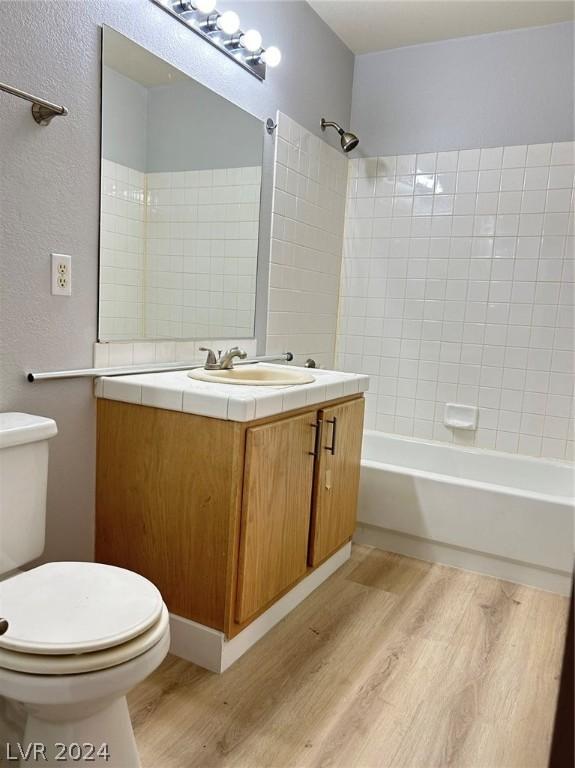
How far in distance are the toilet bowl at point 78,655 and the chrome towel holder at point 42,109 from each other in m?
1.16

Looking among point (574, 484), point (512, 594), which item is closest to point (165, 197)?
point (512, 594)

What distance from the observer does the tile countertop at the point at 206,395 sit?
160 centimetres

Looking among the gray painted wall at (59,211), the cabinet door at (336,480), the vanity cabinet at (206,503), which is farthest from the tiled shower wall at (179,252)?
the cabinet door at (336,480)

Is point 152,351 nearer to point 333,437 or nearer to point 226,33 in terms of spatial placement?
point 333,437

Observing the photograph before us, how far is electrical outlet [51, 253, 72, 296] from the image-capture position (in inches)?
64.0

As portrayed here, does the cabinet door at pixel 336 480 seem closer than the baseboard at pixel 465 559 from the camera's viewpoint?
Yes

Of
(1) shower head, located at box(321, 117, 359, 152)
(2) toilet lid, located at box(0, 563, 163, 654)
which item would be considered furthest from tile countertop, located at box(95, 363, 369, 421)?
(1) shower head, located at box(321, 117, 359, 152)

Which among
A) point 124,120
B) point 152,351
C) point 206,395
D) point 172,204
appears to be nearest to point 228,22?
point 124,120

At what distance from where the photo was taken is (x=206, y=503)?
1661mm

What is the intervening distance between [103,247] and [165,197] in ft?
1.30

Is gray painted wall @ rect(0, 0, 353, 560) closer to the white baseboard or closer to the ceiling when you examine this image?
the white baseboard

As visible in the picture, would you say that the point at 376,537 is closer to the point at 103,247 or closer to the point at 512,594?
the point at 512,594

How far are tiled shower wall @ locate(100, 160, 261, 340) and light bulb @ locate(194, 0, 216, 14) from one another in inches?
21.3

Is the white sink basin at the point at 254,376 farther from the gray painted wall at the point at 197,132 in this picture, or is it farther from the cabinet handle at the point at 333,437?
the gray painted wall at the point at 197,132
